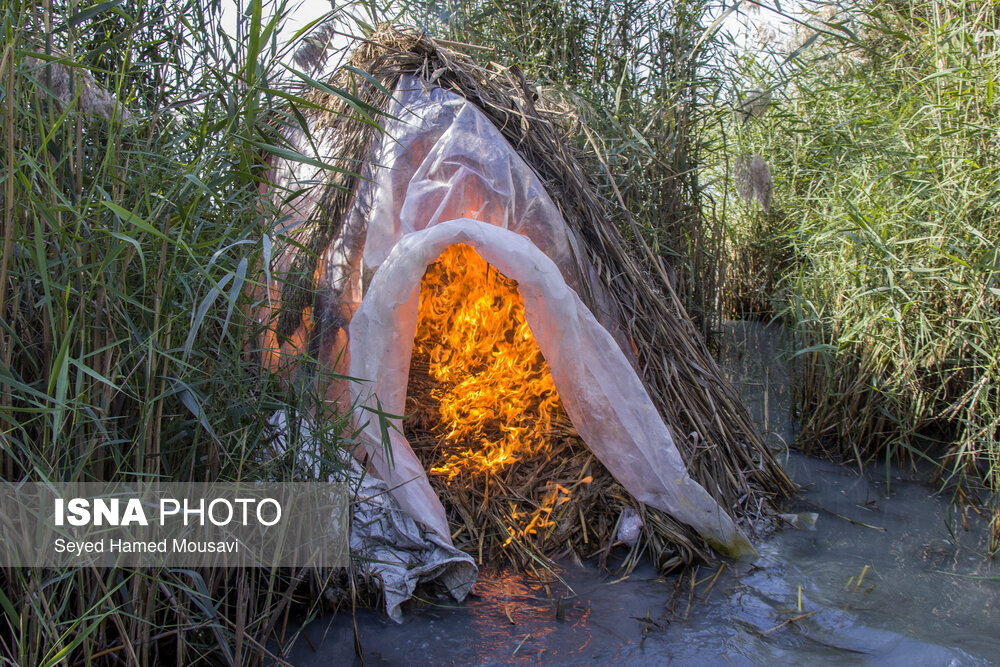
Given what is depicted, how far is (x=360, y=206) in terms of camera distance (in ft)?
10.8

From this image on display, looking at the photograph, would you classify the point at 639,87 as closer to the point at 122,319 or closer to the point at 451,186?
the point at 451,186

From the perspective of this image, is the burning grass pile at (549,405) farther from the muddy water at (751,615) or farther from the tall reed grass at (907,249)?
the tall reed grass at (907,249)

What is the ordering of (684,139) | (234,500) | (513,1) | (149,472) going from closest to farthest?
(149,472) → (234,500) → (684,139) → (513,1)

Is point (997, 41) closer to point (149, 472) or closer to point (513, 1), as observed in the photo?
point (513, 1)

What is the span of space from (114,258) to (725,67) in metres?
3.78

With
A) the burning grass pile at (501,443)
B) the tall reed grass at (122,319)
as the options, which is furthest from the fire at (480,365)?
the tall reed grass at (122,319)

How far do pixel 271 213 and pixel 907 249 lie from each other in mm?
3504

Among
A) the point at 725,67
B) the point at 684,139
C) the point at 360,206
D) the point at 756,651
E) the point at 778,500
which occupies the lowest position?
the point at 756,651

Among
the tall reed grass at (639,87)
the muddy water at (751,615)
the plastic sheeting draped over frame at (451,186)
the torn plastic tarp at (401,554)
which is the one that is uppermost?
the tall reed grass at (639,87)

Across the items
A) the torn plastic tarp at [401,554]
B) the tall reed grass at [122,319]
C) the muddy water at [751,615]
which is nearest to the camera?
the tall reed grass at [122,319]

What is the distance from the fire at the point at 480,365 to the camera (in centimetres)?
364

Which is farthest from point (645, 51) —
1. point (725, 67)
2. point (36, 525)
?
point (36, 525)

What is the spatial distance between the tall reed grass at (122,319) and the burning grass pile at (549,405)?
1139 millimetres

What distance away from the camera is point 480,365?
3906 mm
